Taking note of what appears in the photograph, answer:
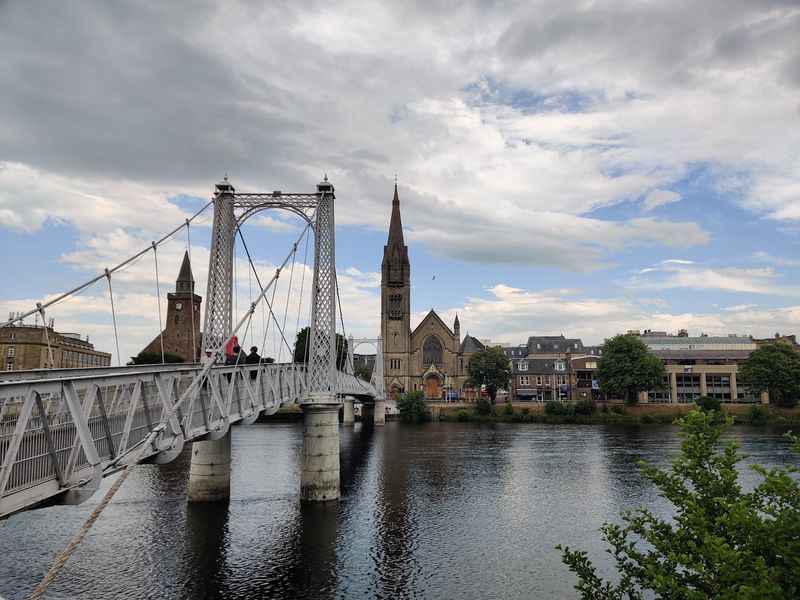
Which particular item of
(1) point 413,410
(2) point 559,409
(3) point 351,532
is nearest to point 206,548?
(3) point 351,532

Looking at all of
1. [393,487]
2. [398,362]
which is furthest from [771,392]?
[393,487]

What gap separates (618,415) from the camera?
96500mm

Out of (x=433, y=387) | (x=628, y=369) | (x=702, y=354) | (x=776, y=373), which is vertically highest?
(x=702, y=354)

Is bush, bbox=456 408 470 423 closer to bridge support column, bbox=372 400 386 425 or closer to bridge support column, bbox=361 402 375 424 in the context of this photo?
bridge support column, bbox=372 400 386 425

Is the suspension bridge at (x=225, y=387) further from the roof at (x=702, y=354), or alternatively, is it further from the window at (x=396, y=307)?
the roof at (x=702, y=354)

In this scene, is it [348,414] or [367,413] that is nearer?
[348,414]

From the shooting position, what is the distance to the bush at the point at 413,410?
10481cm

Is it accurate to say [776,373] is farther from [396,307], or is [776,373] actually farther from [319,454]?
[319,454]

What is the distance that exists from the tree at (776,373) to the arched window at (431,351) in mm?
56220

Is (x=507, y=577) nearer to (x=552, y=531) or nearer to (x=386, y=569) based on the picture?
(x=386, y=569)

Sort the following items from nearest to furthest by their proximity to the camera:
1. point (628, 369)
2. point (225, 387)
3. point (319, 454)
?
point (225, 387) < point (319, 454) < point (628, 369)

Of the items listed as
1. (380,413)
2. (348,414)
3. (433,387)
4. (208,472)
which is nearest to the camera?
(208,472)

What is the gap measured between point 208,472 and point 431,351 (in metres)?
94.9

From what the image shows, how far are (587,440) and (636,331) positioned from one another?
79418mm
